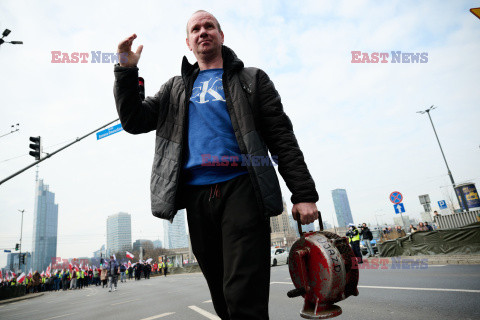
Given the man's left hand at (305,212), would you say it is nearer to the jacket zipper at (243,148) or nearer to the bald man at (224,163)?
the bald man at (224,163)

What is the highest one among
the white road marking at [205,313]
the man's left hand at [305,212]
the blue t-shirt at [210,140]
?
the blue t-shirt at [210,140]

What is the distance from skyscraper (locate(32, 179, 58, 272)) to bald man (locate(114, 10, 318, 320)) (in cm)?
19327

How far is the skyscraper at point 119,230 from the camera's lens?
5901 inches

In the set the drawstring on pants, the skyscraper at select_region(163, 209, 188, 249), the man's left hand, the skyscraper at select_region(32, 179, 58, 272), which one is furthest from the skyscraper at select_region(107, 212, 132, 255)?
the man's left hand

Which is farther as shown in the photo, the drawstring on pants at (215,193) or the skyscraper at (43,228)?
the skyscraper at (43,228)

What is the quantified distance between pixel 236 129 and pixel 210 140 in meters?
0.18

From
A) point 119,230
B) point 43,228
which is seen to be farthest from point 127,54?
point 43,228

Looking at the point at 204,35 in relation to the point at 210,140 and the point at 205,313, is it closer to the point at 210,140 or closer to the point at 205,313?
the point at 210,140

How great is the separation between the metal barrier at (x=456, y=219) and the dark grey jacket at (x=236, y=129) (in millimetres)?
17796

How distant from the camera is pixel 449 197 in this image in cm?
5444

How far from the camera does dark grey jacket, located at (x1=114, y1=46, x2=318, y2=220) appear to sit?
1719 millimetres

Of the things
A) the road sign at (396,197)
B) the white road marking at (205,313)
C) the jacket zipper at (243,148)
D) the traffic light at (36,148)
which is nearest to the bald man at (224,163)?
the jacket zipper at (243,148)

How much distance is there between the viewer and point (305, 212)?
166 cm

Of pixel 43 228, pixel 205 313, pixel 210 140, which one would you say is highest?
pixel 43 228
